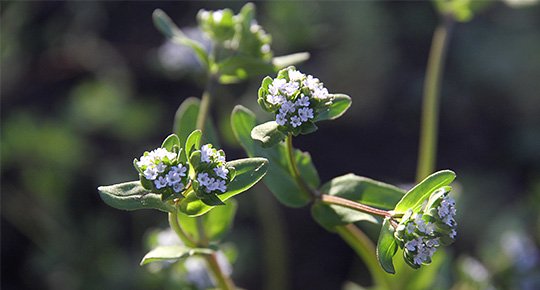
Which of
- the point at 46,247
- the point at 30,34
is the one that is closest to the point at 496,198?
the point at 46,247

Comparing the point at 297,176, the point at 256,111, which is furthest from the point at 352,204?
the point at 256,111

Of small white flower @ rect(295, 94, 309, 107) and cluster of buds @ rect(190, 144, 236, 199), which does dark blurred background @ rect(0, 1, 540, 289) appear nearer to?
cluster of buds @ rect(190, 144, 236, 199)

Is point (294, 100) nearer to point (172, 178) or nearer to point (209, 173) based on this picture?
point (209, 173)

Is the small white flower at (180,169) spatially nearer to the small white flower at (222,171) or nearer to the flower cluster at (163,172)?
the flower cluster at (163,172)

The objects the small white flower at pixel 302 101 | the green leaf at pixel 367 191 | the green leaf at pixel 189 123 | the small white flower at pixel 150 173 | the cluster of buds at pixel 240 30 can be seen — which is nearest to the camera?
the small white flower at pixel 150 173

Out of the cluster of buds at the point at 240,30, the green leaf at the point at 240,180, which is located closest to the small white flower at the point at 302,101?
the green leaf at the point at 240,180

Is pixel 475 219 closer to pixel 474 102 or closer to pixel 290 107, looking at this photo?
pixel 474 102

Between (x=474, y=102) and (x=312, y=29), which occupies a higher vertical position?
(x=312, y=29)
